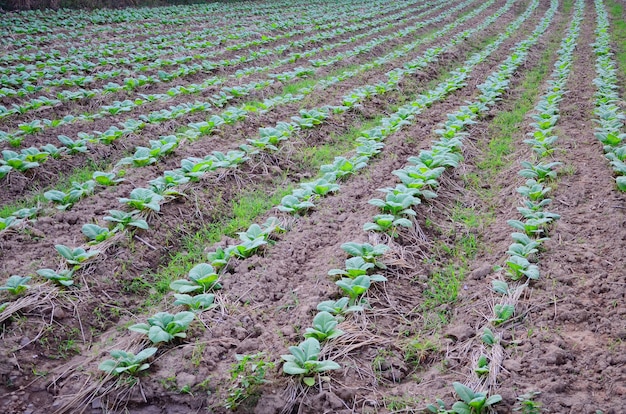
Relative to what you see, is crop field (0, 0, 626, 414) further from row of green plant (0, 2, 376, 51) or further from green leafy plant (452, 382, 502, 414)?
row of green plant (0, 2, 376, 51)

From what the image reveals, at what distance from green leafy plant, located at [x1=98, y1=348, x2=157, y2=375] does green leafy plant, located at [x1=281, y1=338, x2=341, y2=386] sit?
33.6 inches

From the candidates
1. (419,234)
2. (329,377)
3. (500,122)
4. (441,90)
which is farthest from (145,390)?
(441,90)

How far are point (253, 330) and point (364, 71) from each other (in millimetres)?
8266

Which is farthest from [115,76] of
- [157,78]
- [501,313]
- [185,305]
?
[501,313]

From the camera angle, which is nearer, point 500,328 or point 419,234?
point 500,328

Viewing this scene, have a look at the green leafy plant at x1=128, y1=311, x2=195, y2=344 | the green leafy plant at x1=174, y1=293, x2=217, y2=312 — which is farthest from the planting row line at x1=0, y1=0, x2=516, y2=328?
the green leafy plant at x1=128, y1=311, x2=195, y2=344

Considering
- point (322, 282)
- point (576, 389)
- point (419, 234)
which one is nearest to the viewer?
point (576, 389)

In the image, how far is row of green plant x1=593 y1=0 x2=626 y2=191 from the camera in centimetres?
506

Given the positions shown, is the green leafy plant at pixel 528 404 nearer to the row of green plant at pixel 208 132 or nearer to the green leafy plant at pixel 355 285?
the green leafy plant at pixel 355 285

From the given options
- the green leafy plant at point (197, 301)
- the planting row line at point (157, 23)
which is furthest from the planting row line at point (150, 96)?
the planting row line at point (157, 23)

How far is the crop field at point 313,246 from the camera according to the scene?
113 inches

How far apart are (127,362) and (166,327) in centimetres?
33

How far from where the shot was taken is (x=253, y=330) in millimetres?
3318

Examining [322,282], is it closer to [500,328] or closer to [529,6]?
[500,328]
